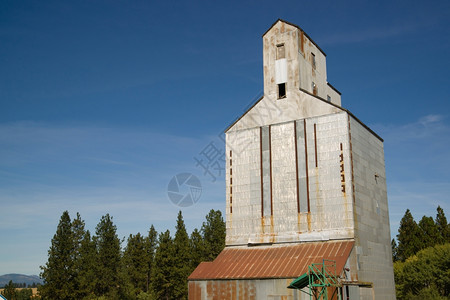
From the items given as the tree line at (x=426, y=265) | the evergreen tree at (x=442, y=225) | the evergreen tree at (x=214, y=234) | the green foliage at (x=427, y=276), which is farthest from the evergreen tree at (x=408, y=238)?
the evergreen tree at (x=214, y=234)

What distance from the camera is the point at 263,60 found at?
45.1 meters

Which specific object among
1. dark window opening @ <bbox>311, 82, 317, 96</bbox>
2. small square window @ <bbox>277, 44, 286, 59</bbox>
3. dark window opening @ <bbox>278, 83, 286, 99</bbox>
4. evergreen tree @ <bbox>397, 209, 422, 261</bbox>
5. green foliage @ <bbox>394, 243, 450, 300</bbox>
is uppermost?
small square window @ <bbox>277, 44, 286, 59</bbox>

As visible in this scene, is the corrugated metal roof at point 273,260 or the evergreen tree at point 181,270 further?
the evergreen tree at point 181,270

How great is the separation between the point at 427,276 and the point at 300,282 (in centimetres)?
4319

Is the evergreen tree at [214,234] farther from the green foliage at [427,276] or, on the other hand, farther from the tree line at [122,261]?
the green foliage at [427,276]

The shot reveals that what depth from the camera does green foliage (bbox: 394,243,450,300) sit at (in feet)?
209

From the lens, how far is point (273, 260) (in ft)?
122

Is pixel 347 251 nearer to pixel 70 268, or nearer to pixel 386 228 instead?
pixel 386 228

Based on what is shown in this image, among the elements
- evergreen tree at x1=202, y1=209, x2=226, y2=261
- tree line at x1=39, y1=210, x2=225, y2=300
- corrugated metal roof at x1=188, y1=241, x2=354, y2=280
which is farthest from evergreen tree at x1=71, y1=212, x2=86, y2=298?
corrugated metal roof at x1=188, y1=241, x2=354, y2=280

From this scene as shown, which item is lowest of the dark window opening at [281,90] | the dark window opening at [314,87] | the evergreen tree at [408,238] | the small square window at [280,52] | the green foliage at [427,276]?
the green foliage at [427,276]

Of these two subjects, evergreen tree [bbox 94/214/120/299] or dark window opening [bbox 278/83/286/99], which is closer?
dark window opening [bbox 278/83/286/99]

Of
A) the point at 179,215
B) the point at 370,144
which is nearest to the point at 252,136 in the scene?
the point at 370,144

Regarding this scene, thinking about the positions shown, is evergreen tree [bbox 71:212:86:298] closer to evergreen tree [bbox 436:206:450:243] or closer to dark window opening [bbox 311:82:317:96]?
dark window opening [bbox 311:82:317:96]

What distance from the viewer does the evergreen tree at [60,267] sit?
6581cm
